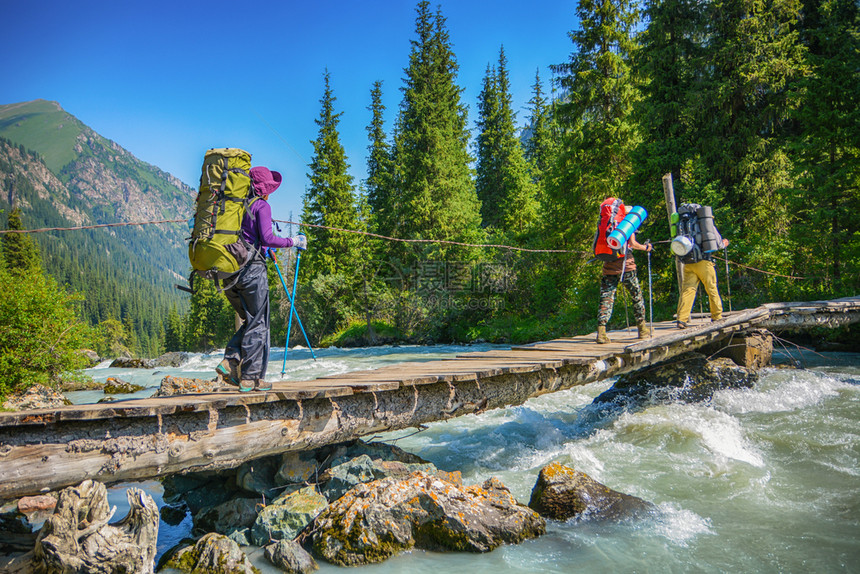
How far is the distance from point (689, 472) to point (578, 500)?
6.80 ft

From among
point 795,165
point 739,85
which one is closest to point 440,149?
point 739,85

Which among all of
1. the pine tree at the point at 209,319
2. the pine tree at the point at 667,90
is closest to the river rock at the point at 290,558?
the pine tree at the point at 667,90

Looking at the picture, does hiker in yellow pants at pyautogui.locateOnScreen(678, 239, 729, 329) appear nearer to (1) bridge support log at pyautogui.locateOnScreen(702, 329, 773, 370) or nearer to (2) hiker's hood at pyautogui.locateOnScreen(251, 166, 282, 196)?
(1) bridge support log at pyautogui.locateOnScreen(702, 329, 773, 370)

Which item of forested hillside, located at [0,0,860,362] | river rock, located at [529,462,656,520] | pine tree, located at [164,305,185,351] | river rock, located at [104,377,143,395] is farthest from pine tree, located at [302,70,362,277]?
pine tree, located at [164,305,185,351]

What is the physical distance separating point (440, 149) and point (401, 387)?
31.8 m

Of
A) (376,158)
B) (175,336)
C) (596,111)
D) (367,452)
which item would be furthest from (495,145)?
(175,336)

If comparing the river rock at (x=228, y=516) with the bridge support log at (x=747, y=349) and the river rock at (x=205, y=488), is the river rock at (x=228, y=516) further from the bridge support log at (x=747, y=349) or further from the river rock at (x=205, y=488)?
the bridge support log at (x=747, y=349)

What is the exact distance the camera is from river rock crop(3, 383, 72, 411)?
1252 centimetres

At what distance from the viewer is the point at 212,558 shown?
14.1ft

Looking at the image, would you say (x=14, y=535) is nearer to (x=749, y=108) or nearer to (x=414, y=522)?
(x=414, y=522)

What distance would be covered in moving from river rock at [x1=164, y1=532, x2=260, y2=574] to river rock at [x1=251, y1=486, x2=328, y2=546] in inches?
15.0

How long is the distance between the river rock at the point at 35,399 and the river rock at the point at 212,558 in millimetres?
10744

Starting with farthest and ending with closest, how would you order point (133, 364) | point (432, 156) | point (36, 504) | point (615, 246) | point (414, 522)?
point (432, 156) → point (133, 364) → point (615, 246) → point (36, 504) → point (414, 522)

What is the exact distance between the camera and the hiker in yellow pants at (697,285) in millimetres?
9180
